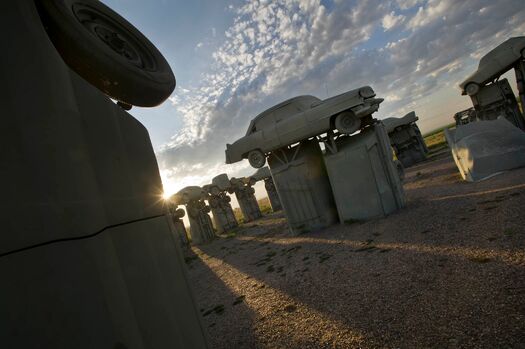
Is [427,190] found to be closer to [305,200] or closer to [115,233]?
[305,200]

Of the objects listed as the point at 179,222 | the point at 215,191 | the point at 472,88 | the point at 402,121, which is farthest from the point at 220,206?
the point at 472,88

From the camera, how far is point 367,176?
9453mm

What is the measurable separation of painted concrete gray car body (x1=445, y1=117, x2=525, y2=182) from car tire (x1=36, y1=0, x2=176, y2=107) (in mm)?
11004

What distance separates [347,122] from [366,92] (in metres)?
1.16

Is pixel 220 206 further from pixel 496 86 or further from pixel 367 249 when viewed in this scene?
pixel 496 86

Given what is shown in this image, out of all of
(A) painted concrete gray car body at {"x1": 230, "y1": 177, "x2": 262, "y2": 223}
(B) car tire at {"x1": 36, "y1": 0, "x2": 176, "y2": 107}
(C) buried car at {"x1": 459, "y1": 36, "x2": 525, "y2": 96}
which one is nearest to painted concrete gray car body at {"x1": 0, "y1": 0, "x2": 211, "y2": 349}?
(B) car tire at {"x1": 36, "y1": 0, "x2": 176, "y2": 107}

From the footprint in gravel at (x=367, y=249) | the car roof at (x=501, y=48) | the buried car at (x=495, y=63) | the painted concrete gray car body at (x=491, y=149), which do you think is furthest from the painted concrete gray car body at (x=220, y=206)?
the car roof at (x=501, y=48)

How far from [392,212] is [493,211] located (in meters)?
3.31

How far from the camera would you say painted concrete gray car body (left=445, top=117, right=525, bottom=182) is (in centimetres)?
916

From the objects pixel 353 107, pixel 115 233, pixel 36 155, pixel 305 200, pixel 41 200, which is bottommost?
pixel 305 200

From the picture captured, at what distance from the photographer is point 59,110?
1355mm

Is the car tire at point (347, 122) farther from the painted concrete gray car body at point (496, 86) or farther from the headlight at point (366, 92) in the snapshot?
the painted concrete gray car body at point (496, 86)

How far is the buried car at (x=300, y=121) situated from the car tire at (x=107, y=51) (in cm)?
751

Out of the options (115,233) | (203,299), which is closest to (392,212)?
(203,299)
